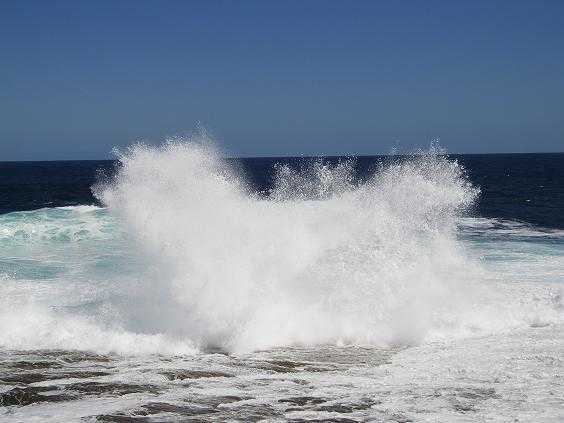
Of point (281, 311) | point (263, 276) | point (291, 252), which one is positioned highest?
point (291, 252)

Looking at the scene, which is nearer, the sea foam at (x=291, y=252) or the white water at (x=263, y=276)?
the white water at (x=263, y=276)

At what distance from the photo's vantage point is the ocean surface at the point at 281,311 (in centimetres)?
818

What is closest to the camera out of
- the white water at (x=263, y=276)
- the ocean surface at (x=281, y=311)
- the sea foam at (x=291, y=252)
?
the ocean surface at (x=281, y=311)

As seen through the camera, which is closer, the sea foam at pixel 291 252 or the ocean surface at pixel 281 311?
the ocean surface at pixel 281 311

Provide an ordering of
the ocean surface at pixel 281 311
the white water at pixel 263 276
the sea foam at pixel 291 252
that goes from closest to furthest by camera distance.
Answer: the ocean surface at pixel 281 311 → the white water at pixel 263 276 → the sea foam at pixel 291 252

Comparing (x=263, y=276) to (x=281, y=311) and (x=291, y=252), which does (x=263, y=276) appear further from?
(x=291, y=252)

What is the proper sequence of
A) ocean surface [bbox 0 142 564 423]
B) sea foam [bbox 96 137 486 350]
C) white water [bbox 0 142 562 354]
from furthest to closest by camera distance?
sea foam [bbox 96 137 486 350]
white water [bbox 0 142 562 354]
ocean surface [bbox 0 142 564 423]

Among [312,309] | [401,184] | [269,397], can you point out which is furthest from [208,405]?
[401,184]

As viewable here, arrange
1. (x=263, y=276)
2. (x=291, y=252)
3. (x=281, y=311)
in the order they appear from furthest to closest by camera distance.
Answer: (x=291, y=252) < (x=263, y=276) < (x=281, y=311)

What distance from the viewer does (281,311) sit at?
12078mm

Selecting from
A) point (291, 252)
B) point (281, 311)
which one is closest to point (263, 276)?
point (281, 311)

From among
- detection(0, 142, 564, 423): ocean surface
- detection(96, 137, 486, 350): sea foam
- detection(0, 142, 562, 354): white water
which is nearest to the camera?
detection(0, 142, 564, 423): ocean surface

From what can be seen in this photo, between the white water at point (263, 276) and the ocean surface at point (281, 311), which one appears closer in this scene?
the ocean surface at point (281, 311)

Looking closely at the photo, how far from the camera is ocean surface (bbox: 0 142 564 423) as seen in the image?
8180 millimetres
